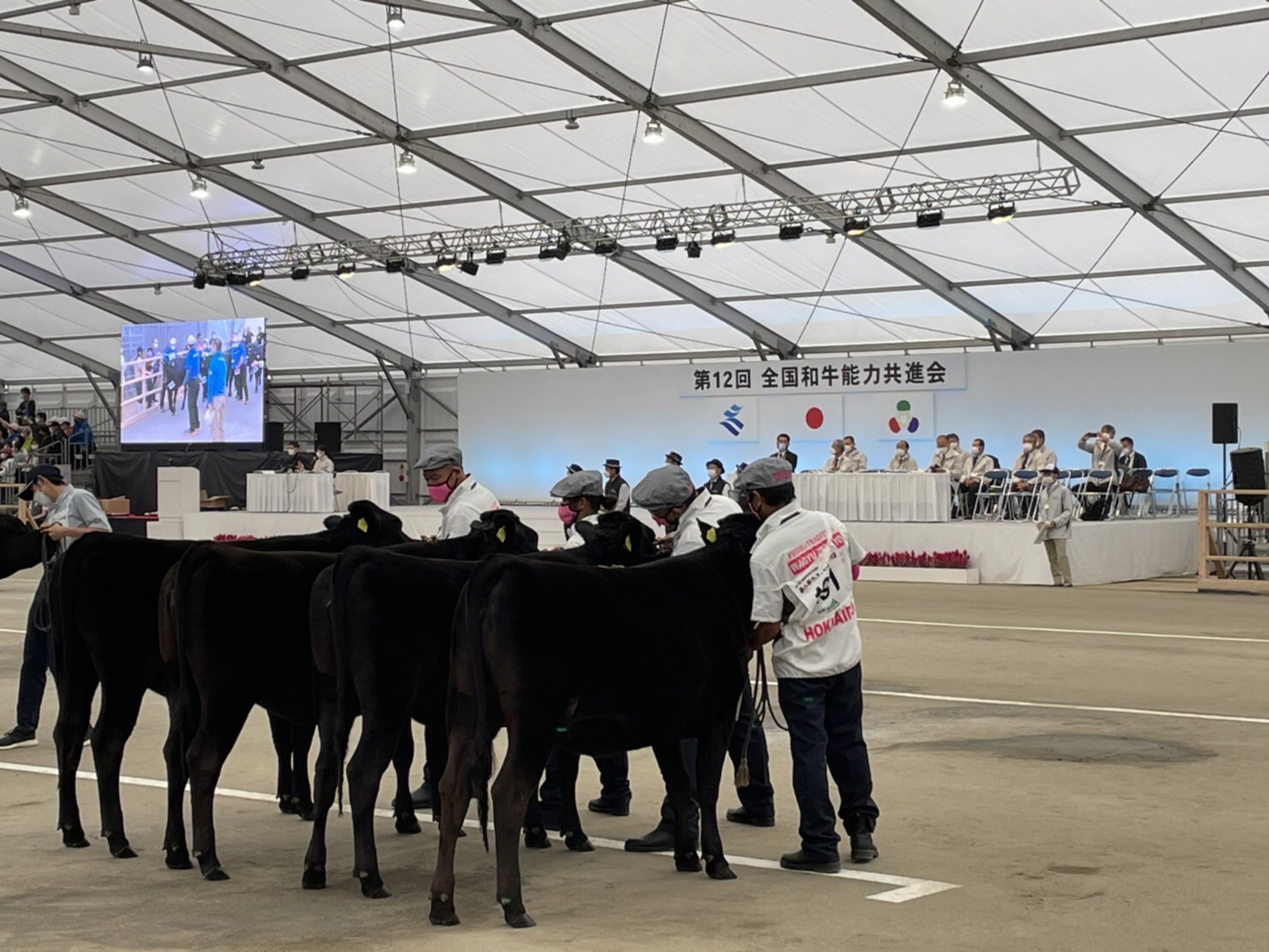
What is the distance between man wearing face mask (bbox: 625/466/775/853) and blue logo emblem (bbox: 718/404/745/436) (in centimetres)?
2514

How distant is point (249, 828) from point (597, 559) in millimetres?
1828

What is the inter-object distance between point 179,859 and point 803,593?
247 centimetres

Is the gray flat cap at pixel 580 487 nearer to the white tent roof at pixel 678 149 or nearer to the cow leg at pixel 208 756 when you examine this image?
the cow leg at pixel 208 756

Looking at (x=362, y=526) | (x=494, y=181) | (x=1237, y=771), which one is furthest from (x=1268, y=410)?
(x=362, y=526)

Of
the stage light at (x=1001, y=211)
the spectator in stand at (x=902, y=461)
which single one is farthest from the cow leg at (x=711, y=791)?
the spectator in stand at (x=902, y=461)

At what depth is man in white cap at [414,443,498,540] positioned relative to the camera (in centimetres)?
726

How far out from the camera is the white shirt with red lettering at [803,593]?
574 cm

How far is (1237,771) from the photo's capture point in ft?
25.1

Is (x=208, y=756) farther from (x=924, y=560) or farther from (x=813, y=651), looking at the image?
(x=924, y=560)

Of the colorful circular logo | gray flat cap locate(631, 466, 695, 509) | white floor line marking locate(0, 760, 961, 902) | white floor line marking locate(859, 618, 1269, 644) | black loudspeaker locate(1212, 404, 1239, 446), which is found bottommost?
white floor line marking locate(0, 760, 961, 902)

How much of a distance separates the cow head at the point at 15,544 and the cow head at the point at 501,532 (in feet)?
10.6

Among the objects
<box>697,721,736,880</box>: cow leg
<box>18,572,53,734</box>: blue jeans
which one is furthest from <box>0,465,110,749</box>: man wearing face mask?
<box>697,721,736,880</box>: cow leg

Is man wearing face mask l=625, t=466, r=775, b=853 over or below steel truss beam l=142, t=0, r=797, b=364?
below

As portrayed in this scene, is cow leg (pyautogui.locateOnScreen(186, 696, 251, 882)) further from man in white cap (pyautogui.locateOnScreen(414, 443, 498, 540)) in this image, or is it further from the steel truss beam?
the steel truss beam
